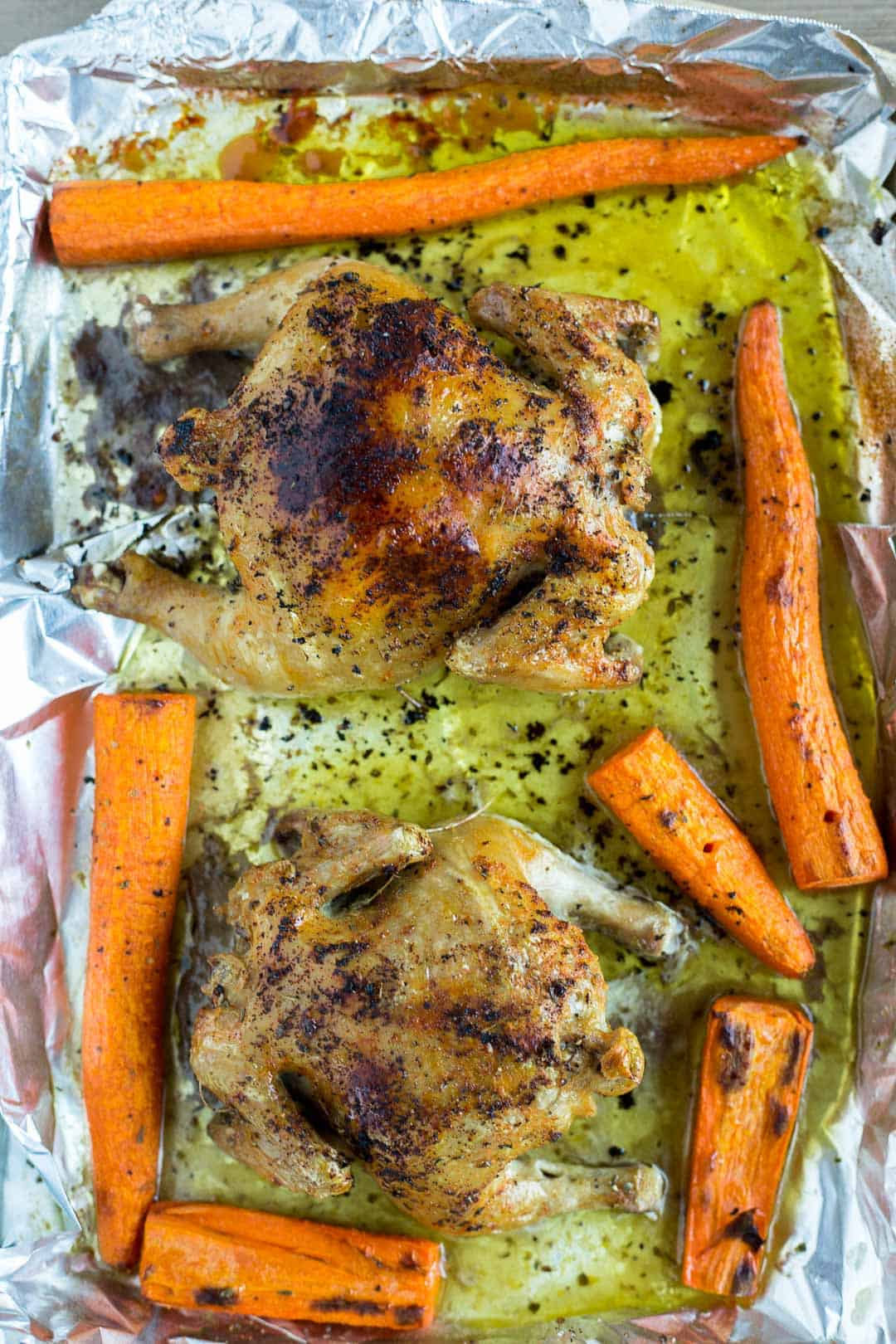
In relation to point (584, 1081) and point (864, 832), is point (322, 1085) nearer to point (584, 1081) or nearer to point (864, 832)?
point (584, 1081)

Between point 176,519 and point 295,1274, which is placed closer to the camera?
point 295,1274

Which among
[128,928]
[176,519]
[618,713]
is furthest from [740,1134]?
[176,519]

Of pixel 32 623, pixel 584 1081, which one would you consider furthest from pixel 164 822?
pixel 584 1081

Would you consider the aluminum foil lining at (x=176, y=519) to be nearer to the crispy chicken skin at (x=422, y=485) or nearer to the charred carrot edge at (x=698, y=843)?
the charred carrot edge at (x=698, y=843)

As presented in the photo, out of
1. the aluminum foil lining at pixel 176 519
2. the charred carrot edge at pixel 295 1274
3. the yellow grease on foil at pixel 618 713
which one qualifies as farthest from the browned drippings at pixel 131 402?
the charred carrot edge at pixel 295 1274

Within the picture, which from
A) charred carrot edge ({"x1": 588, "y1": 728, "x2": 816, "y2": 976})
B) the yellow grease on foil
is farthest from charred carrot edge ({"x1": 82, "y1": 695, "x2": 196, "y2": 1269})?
charred carrot edge ({"x1": 588, "y1": 728, "x2": 816, "y2": 976})

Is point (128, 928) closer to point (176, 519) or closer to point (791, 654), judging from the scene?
point (176, 519)

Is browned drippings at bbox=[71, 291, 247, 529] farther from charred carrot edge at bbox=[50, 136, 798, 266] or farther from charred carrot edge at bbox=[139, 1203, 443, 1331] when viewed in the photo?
charred carrot edge at bbox=[139, 1203, 443, 1331]
